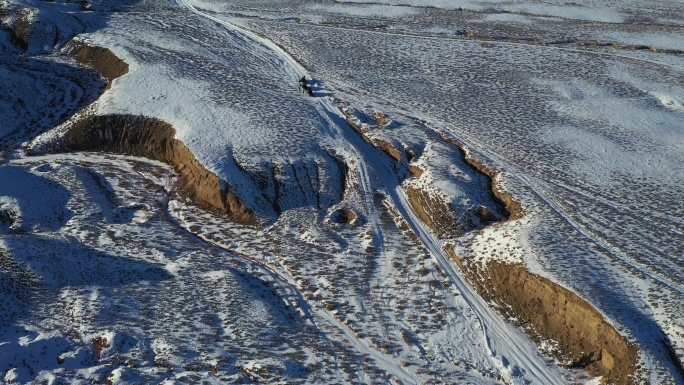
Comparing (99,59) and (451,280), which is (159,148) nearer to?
(99,59)

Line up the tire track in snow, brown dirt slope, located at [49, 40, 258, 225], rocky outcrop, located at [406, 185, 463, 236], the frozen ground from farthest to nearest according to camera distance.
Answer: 1. brown dirt slope, located at [49, 40, 258, 225]
2. rocky outcrop, located at [406, 185, 463, 236]
3. the frozen ground
4. the tire track in snow

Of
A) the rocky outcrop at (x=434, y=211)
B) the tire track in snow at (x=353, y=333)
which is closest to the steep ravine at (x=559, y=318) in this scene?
the rocky outcrop at (x=434, y=211)

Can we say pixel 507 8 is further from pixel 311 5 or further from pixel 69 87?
pixel 69 87

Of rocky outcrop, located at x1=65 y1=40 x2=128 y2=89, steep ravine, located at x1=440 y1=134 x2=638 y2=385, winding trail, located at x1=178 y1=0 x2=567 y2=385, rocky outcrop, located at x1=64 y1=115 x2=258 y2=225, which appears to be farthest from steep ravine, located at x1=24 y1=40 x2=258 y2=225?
steep ravine, located at x1=440 y1=134 x2=638 y2=385


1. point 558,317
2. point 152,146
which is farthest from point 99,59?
point 558,317

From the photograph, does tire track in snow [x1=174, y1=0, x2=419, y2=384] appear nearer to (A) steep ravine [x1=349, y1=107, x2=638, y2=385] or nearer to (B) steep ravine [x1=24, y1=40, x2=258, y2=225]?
(B) steep ravine [x1=24, y1=40, x2=258, y2=225]

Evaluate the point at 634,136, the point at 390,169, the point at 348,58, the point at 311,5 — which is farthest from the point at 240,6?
the point at 634,136

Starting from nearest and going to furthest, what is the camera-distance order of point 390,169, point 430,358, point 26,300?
point 430,358 < point 26,300 < point 390,169
